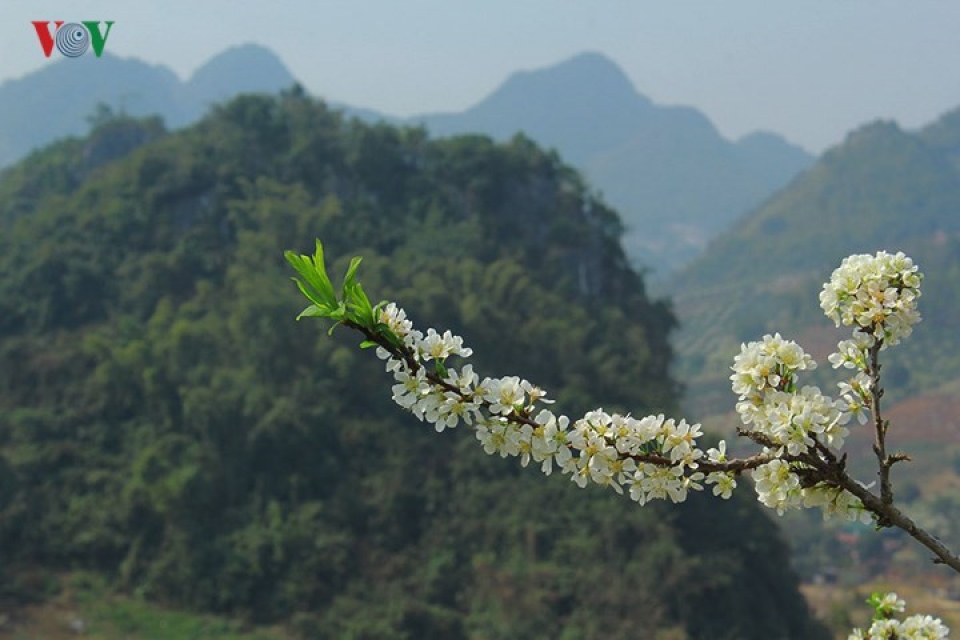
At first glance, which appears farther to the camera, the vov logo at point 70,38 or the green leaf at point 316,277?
the vov logo at point 70,38

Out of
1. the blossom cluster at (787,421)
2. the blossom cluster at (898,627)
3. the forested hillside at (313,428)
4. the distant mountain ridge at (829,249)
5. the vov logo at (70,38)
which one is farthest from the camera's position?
the distant mountain ridge at (829,249)

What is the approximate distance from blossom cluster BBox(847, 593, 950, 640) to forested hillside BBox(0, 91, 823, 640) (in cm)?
1652

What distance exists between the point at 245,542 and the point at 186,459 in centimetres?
214

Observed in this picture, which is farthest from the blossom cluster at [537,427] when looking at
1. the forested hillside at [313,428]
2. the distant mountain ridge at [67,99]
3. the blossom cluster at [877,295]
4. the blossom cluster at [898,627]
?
the distant mountain ridge at [67,99]

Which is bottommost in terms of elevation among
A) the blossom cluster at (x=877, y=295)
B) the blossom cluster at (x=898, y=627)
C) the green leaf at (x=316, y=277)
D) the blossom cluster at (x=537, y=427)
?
the blossom cluster at (x=537, y=427)

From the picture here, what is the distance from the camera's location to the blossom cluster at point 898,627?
7.57ft

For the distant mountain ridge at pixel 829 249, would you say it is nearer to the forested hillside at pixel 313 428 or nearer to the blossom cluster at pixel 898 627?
the forested hillside at pixel 313 428

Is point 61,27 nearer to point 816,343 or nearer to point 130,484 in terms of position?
point 130,484

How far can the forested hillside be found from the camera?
19.8 m

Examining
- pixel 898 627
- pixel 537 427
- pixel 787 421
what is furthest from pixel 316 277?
pixel 898 627

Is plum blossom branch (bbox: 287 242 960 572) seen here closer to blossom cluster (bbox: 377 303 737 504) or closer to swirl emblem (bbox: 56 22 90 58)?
blossom cluster (bbox: 377 303 737 504)

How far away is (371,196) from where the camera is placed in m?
30.0

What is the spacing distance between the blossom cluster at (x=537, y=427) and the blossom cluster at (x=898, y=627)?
83 centimetres

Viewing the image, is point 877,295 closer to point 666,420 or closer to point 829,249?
point 666,420
